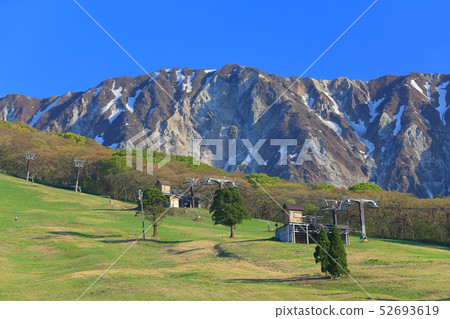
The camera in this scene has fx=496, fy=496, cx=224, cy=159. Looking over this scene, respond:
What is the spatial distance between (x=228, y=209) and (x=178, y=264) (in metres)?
23.5

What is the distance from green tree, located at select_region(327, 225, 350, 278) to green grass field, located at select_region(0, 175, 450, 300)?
945 mm

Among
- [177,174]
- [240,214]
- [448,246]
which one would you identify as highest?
[177,174]

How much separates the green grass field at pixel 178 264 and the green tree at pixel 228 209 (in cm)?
299

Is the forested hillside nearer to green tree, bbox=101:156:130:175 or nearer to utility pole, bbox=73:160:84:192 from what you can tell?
green tree, bbox=101:156:130:175

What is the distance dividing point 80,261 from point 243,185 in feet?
288

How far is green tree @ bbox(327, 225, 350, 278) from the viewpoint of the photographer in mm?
41125

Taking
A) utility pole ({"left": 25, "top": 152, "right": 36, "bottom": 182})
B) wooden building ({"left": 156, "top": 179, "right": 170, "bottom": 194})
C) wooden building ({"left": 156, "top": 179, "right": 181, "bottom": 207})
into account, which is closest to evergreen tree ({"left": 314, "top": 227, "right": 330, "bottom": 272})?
wooden building ({"left": 156, "top": 179, "right": 181, "bottom": 207})

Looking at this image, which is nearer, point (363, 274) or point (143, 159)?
point (363, 274)

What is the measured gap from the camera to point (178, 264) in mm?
53719

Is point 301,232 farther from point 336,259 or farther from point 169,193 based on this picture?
point 169,193
